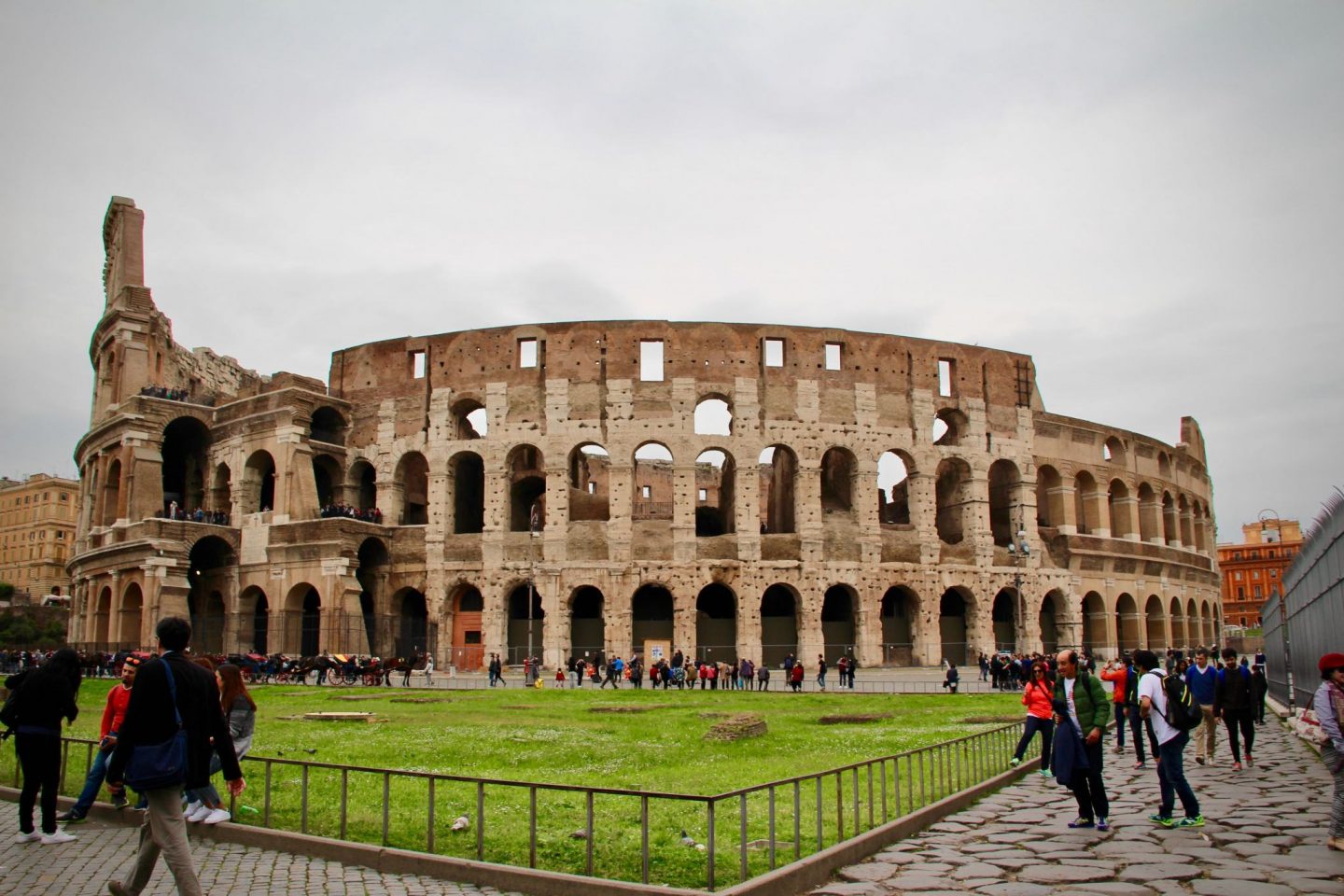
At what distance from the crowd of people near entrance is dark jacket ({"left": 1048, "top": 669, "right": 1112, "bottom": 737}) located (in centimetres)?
Result: 3212

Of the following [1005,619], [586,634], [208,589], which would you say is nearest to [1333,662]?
[586,634]

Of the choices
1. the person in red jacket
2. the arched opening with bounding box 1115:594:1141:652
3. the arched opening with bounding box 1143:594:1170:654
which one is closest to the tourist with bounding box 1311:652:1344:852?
the person in red jacket

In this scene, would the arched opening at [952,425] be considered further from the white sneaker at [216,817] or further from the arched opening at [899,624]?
the white sneaker at [216,817]

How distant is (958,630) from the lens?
4022 centimetres

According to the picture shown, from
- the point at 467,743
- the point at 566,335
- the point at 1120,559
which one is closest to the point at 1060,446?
the point at 1120,559

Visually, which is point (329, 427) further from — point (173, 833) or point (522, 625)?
point (173, 833)

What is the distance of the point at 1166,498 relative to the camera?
160ft

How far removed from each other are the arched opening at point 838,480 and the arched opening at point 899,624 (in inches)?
143

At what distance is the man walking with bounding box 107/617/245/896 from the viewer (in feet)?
18.4

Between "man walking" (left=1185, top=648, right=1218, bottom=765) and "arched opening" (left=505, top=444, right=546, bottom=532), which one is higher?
"arched opening" (left=505, top=444, right=546, bottom=532)

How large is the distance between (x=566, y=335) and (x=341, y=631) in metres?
12.8

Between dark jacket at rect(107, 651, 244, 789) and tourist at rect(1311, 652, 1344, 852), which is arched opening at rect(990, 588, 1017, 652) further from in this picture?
dark jacket at rect(107, 651, 244, 789)

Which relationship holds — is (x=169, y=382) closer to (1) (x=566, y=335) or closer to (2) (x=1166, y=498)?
(1) (x=566, y=335)

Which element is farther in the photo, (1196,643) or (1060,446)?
(1196,643)
